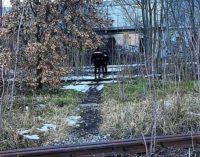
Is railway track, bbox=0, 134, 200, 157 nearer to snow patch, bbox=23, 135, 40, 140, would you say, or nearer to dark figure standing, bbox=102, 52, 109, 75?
snow patch, bbox=23, 135, 40, 140

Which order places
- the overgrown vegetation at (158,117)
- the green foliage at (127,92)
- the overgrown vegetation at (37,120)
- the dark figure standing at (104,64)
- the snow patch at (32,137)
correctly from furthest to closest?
the dark figure standing at (104,64) < the green foliage at (127,92) < the overgrown vegetation at (158,117) < the snow patch at (32,137) < the overgrown vegetation at (37,120)

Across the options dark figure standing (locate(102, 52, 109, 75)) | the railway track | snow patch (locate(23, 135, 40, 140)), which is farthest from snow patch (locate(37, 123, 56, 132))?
dark figure standing (locate(102, 52, 109, 75))

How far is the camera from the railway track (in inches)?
250

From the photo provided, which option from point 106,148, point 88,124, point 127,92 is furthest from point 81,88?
point 106,148

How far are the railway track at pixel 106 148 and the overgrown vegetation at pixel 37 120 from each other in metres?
0.97

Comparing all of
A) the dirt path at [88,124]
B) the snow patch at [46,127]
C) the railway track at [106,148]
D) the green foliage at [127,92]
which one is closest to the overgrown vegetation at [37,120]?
the snow patch at [46,127]

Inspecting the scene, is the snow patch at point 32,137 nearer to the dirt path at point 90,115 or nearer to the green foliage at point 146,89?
the dirt path at point 90,115

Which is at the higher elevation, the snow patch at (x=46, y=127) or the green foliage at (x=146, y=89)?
the green foliage at (x=146, y=89)

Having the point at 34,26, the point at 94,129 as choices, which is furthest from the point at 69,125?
the point at 34,26

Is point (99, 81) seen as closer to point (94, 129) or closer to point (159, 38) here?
point (159, 38)

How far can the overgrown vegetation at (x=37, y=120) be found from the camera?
7.46 meters

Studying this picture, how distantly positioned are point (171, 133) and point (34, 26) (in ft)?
27.8

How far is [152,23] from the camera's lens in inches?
886

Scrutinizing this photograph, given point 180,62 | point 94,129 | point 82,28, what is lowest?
point 94,129
